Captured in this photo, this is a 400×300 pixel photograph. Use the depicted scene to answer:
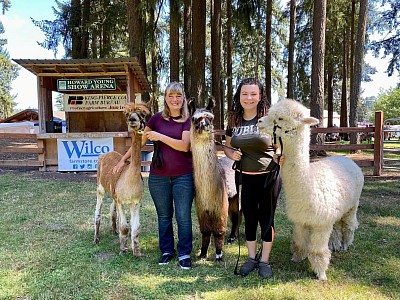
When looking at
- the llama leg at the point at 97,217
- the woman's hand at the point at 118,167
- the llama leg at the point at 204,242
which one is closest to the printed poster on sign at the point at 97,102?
the llama leg at the point at 97,217

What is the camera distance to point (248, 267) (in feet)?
10.6

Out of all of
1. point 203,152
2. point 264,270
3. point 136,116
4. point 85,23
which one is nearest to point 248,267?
point 264,270

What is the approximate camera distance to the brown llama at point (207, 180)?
3131mm

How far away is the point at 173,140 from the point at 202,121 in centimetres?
37

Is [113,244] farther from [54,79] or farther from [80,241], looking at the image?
[54,79]

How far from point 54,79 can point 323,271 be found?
10.0 m

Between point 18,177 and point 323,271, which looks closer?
point 323,271

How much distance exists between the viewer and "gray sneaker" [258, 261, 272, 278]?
3.12 metres

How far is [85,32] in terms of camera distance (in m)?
14.9

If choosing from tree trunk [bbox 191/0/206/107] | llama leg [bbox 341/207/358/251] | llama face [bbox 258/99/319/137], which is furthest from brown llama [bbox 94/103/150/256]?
tree trunk [bbox 191/0/206/107]

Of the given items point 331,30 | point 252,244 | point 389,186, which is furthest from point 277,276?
point 331,30

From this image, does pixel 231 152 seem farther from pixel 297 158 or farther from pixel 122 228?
pixel 122 228

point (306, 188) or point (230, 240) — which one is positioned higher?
point (306, 188)

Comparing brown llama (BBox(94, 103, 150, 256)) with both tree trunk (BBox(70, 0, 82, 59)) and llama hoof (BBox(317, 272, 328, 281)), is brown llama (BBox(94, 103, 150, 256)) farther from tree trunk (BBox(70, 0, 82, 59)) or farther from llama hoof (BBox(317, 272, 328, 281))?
tree trunk (BBox(70, 0, 82, 59))
